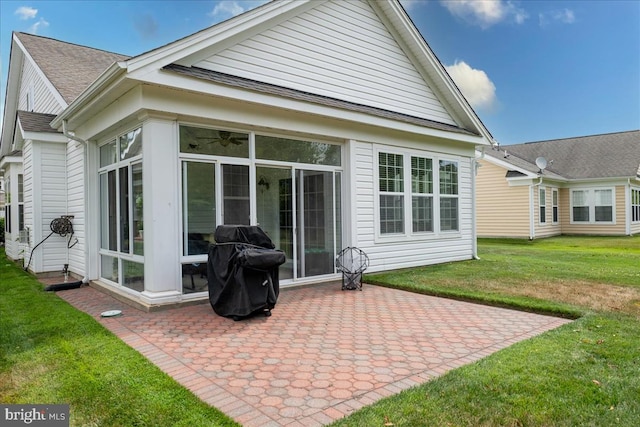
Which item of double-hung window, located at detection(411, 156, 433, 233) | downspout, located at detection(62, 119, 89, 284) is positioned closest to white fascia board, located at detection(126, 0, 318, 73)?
downspout, located at detection(62, 119, 89, 284)

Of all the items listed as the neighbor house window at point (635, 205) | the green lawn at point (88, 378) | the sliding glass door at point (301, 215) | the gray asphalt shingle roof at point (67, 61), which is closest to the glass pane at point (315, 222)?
the sliding glass door at point (301, 215)

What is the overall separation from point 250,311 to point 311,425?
8.55 ft

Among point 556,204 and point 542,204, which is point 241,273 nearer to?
point 542,204

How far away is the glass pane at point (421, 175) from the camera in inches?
358

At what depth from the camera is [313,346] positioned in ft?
13.6

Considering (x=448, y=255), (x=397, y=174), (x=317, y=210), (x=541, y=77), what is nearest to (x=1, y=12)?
(x=317, y=210)

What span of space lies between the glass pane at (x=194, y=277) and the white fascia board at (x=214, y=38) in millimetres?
2714

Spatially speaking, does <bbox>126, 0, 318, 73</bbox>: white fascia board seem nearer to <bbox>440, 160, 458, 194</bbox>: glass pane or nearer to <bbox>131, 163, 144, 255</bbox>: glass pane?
<bbox>131, 163, 144, 255</bbox>: glass pane

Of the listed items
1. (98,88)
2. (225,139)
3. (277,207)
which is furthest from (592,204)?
(98,88)

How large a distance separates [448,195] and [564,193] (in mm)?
13896

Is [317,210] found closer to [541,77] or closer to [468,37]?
[468,37]

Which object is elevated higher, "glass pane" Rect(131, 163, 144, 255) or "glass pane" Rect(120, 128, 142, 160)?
"glass pane" Rect(120, 128, 142, 160)

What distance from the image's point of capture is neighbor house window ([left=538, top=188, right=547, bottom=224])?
723 inches

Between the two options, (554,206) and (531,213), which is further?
(554,206)
